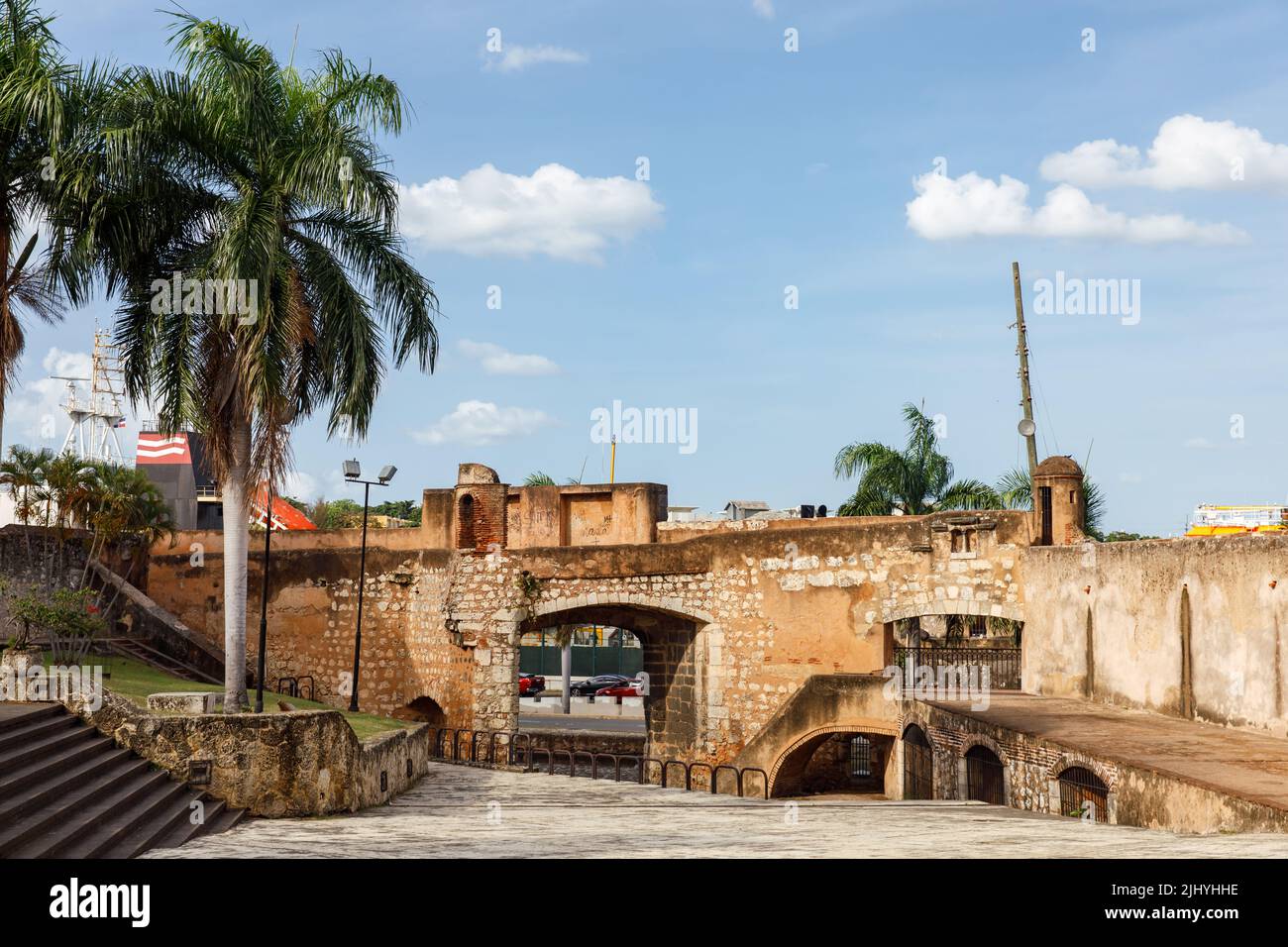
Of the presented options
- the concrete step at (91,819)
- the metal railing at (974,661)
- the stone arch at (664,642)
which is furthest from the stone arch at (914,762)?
the concrete step at (91,819)

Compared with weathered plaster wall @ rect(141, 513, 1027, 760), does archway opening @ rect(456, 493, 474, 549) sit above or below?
above

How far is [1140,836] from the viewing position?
10.2 meters

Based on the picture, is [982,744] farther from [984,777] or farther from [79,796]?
[79,796]

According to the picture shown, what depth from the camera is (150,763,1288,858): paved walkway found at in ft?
30.3

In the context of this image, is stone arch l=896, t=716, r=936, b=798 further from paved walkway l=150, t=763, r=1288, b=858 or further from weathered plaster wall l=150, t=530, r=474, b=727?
weathered plaster wall l=150, t=530, r=474, b=727

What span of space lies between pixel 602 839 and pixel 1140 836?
420 cm

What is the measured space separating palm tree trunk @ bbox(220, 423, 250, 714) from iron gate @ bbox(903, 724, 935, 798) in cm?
983

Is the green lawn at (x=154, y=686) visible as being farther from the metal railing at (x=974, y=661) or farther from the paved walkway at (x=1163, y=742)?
the metal railing at (x=974, y=661)

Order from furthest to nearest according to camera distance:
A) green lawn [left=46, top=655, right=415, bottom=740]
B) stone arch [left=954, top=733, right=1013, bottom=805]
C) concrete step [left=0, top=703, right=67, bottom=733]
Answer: green lawn [left=46, top=655, right=415, bottom=740] < stone arch [left=954, top=733, right=1013, bottom=805] < concrete step [left=0, top=703, right=67, bottom=733]

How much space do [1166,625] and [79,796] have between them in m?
12.5

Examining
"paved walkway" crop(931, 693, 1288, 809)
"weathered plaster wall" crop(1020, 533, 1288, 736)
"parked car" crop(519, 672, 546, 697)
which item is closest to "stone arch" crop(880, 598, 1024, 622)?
"weathered plaster wall" crop(1020, 533, 1288, 736)

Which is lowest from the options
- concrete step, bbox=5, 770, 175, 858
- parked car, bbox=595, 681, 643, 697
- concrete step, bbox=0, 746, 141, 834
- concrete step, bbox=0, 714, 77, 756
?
parked car, bbox=595, 681, 643, 697

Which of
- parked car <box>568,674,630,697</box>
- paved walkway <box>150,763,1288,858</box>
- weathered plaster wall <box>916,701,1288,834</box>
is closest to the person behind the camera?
paved walkway <box>150,763,1288,858</box>
